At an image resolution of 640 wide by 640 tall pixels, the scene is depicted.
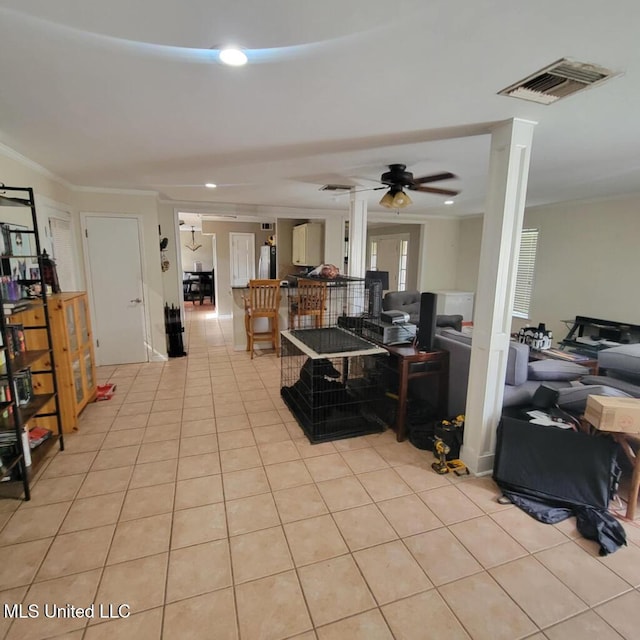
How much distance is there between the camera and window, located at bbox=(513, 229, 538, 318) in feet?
19.1

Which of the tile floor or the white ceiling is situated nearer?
the white ceiling

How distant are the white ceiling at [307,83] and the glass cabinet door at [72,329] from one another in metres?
1.30

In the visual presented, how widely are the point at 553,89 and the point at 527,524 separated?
2292 mm

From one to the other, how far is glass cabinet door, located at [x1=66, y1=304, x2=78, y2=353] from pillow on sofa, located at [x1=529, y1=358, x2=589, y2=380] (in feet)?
12.6

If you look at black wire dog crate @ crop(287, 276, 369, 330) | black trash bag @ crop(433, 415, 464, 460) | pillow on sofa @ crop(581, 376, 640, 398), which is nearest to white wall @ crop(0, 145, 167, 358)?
black wire dog crate @ crop(287, 276, 369, 330)

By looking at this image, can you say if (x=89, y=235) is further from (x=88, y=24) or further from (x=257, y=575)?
(x=257, y=575)

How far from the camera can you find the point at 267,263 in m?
8.19

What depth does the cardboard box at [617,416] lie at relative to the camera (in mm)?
1930

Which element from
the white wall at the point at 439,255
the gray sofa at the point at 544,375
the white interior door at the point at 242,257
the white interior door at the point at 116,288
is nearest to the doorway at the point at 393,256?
the white wall at the point at 439,255

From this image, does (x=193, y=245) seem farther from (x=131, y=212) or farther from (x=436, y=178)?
(x=436, y=178)

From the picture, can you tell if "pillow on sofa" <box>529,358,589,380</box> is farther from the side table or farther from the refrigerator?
the refrigerator

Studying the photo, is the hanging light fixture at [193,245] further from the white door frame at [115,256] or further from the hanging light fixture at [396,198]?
the hanging light fixture at [396,198]

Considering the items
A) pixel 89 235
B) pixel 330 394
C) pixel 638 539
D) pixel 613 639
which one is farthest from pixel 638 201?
pixel 89 235

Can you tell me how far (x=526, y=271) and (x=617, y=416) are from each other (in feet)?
15.2
